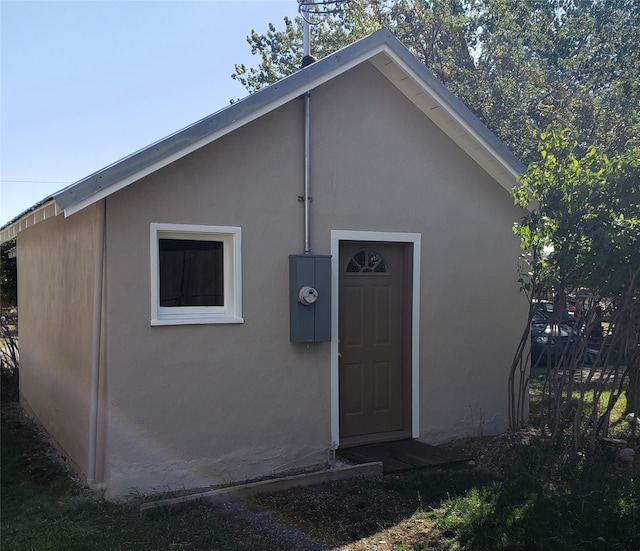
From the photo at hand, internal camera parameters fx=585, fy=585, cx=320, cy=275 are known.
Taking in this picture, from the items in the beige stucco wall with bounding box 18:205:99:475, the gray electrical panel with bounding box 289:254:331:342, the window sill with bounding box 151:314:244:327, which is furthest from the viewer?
the gray electrical panel with bounding box 289:254:331:342

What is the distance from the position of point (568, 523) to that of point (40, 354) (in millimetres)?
7218

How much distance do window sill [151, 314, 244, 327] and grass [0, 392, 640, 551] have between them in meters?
1.65

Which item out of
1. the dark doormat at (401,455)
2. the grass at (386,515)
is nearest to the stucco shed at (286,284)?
the dark doormat at (401,455)

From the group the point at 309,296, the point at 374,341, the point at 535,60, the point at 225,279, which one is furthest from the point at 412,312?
the point at 535,60

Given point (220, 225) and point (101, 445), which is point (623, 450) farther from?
point (101, 445)

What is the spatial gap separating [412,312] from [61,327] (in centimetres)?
425

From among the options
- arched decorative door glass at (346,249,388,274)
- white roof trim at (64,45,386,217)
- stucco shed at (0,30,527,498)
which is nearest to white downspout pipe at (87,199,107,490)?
stucco shed at (0,30,527,498)

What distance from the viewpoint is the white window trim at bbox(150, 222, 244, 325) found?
5535 mm

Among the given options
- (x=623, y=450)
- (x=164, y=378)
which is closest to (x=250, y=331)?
(x=164, y=378)

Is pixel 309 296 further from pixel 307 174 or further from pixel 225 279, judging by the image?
pixel 307 174

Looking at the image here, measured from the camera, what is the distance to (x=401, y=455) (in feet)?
21.1

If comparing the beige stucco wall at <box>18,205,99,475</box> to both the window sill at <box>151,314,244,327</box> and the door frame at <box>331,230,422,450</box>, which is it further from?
the door frame at <box>331,230,422,450</box>

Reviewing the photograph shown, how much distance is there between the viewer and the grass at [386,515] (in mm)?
4348

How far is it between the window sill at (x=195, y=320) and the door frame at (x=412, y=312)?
1160mm
